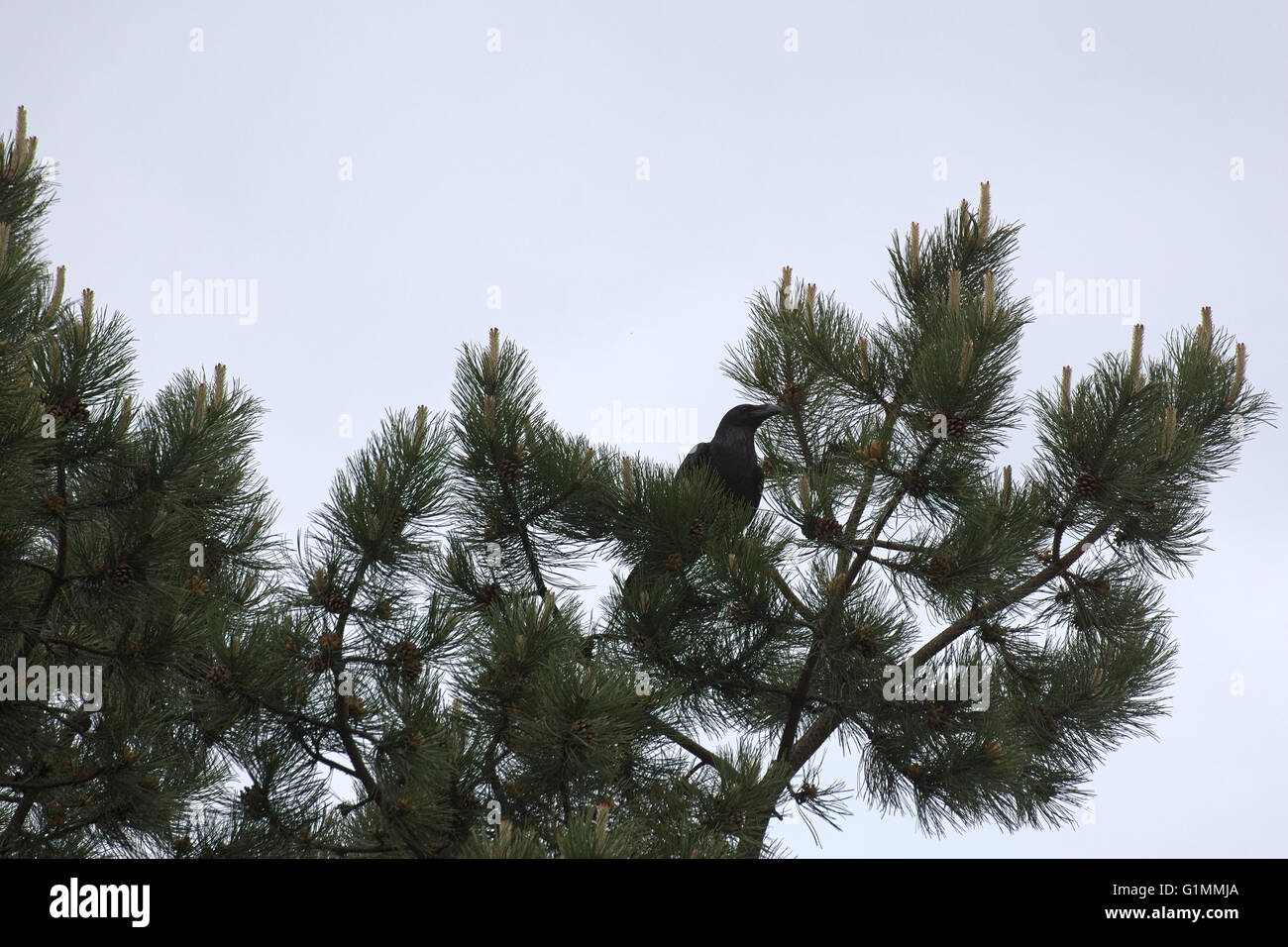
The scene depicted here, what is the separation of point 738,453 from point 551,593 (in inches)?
61.8

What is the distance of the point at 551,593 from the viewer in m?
4.48

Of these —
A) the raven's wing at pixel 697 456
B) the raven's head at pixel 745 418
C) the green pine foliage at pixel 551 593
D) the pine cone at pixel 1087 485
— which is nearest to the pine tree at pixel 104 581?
the green pine foliage at pixel 551 593

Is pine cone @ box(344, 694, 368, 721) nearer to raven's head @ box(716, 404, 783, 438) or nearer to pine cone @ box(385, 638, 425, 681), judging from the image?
pine cone @ box(385, 638, 425, 681)

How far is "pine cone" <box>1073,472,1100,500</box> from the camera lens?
4945 millimetres

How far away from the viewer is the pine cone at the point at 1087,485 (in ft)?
16.2

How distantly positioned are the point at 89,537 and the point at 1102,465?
4.09 m

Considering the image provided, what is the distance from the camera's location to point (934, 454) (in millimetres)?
4891

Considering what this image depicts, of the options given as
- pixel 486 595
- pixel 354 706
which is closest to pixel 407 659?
pixel 354 706

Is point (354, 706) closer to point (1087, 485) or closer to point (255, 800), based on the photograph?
point (255, 800)

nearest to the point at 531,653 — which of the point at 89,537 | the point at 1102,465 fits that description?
the point at 89,537

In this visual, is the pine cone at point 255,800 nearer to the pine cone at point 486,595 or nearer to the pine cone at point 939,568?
the pine cone at point 486,595

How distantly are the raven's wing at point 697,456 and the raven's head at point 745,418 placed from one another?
4.2 inches
